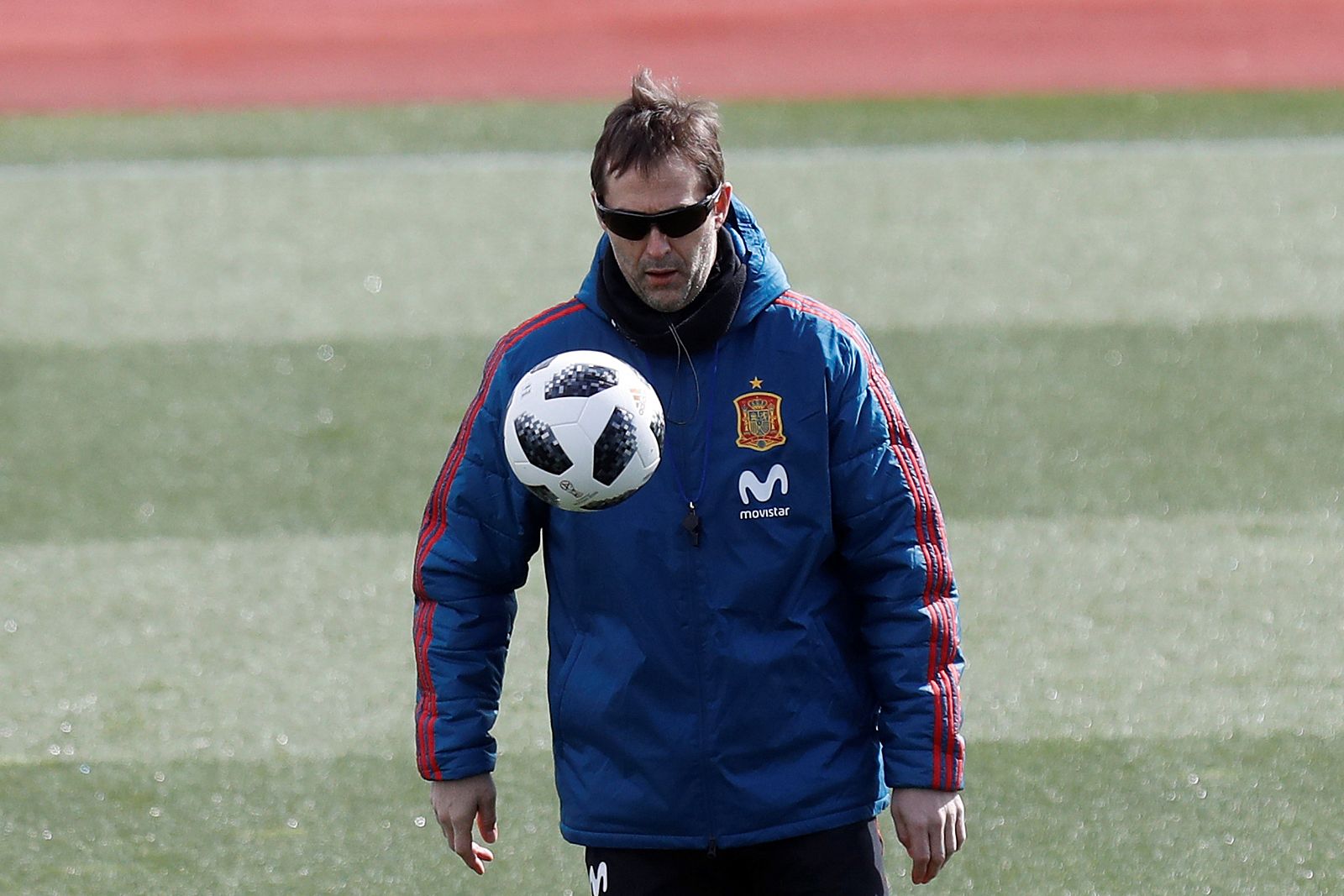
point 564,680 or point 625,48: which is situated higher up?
point 564,680

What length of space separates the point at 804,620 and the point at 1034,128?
10.4m

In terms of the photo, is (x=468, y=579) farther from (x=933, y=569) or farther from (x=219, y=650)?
(x=219, y=650)

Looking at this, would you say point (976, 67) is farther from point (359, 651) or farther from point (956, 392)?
point (359, 651)

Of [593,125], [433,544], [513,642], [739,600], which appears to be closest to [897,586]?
[739,600]

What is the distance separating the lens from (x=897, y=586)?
10.9 feet

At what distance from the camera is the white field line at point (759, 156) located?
1241cm

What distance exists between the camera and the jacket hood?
3350 mm

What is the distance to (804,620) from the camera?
10.9 ft

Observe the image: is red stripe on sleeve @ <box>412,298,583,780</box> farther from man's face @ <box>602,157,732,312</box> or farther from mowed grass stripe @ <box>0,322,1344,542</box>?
mowed grass stripe @ <box>0,322,1344,542</box>

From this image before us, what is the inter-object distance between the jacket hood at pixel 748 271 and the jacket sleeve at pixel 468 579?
205 millimetres

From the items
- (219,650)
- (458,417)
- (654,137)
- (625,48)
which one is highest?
(654,137)

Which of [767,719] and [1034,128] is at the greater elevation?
[767,719]

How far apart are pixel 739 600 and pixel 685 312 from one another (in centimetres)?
51

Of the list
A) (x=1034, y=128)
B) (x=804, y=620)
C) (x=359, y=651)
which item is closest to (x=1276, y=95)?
(x=1034, y=128)
